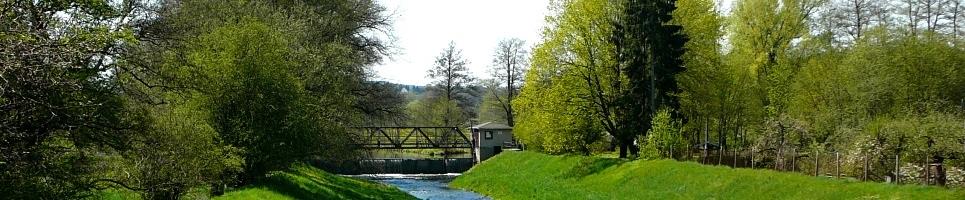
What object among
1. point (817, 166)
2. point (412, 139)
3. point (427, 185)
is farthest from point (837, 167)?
point (412, 139)

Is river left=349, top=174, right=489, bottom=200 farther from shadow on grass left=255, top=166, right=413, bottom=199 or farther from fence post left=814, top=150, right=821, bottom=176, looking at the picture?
fence post left=814, top=150, right=821, bottom=176

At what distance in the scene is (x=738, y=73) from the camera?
44.0 meters

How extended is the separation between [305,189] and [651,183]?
1334 cm

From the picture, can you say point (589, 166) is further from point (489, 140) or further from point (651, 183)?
point (489, 140)

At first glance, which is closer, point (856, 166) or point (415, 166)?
point (856, 166)

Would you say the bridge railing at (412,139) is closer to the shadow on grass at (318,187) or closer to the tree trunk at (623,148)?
the shadow on grass at (318,187)

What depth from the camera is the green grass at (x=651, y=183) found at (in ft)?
76.7

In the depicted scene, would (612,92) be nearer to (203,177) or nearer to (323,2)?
(323,2)

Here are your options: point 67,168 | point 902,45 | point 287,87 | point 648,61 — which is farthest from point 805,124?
point 67,168

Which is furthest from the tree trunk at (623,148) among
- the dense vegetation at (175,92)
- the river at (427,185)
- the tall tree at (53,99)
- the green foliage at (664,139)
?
the tall tree at (53,99)

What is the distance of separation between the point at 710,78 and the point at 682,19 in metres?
3.26

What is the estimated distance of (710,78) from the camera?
1657 inches

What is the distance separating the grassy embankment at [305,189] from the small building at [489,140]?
25.0 meters

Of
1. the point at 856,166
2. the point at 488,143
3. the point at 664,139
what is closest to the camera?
the point at 856,166
